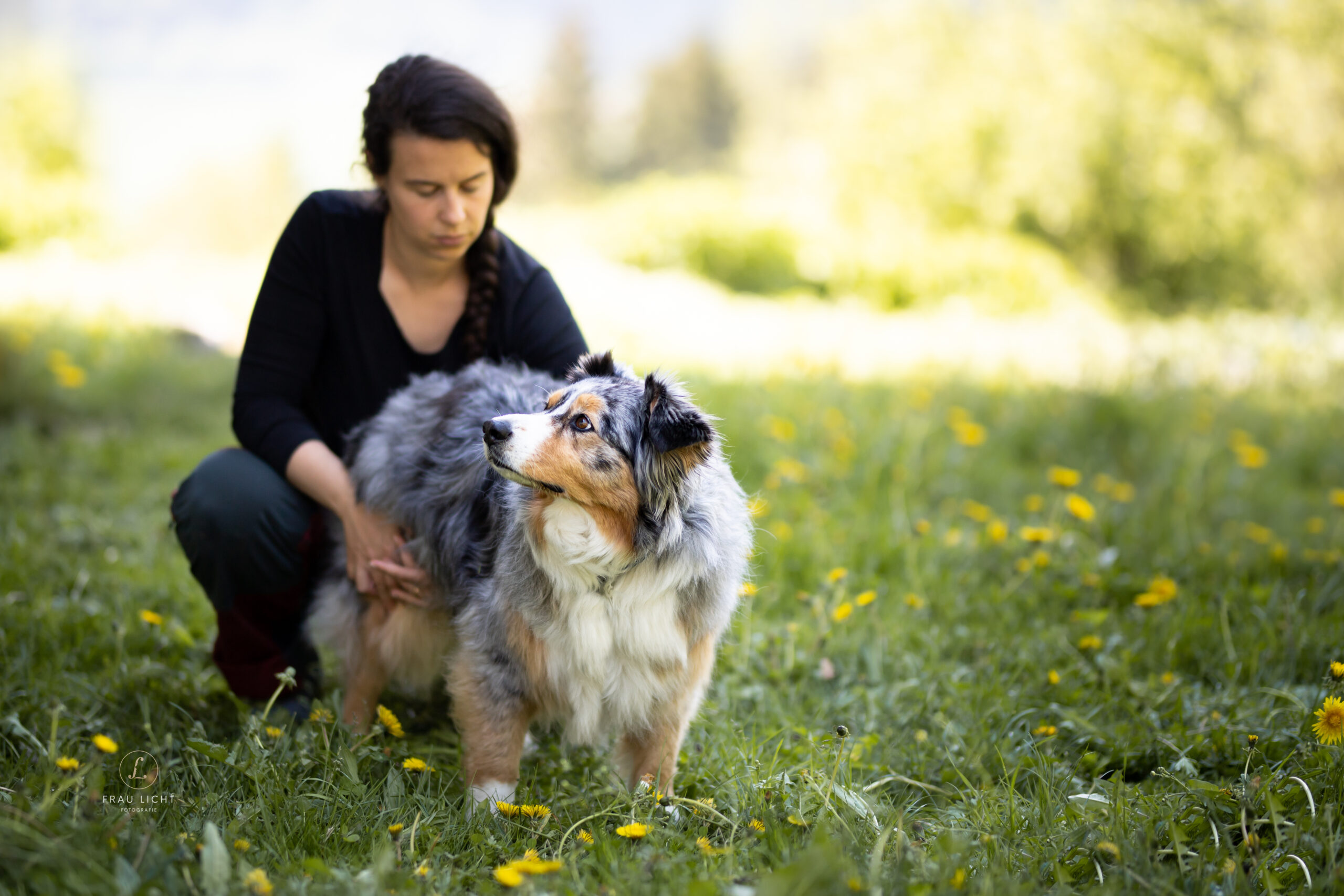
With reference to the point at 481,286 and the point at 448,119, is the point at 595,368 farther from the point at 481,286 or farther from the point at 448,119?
the point at 448,119

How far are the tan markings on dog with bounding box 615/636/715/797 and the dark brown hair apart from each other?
124 centimetres

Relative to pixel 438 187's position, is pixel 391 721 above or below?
below

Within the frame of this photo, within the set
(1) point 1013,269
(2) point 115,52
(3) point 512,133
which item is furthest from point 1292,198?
(2) point 115,52

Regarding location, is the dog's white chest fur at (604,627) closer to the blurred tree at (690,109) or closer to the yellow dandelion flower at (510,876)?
the yellow dandelion flower at (510,876)

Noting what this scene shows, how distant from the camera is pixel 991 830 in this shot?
2021 mm

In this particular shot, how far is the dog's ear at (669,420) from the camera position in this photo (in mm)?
1980

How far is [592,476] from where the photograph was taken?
2064 mm

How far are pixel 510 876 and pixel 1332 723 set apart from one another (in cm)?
173

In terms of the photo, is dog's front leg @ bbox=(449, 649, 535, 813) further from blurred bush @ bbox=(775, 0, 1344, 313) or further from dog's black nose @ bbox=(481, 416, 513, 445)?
blurred bush @ bbox=(775, 0, 1344, 313)

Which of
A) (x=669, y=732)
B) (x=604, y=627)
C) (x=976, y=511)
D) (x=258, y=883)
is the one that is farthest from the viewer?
(x=976, y=511)

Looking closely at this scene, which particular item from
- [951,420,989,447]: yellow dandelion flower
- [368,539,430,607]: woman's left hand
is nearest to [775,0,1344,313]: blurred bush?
[951,420,989,447]: yellow dandelion flower

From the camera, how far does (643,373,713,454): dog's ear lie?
6.50 ft

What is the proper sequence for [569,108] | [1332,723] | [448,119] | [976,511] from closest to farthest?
[1332,723]
[448,119]
[976,511]
[569,108]

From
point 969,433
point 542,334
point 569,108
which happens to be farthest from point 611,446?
point 569,108
